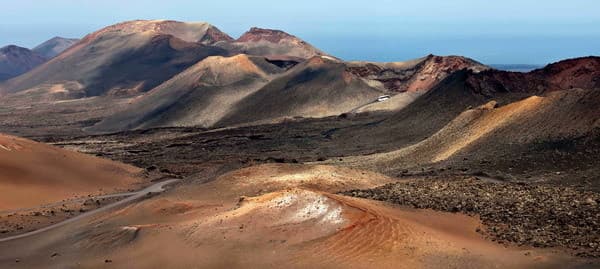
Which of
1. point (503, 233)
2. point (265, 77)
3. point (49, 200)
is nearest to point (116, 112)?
point (265, 77)

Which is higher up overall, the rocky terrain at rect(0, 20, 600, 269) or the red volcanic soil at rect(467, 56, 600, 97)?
the red volcanic soil at rect(467, 56, 600, 97)

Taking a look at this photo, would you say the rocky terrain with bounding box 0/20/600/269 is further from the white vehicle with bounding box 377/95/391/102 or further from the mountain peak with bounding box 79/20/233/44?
the mountain peak with bounding box 79/20/233/44

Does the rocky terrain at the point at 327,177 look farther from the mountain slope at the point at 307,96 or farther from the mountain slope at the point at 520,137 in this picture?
the mountain slope at the point at 307,96

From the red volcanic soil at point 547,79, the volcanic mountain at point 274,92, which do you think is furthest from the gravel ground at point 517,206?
the volcanic mountain at point 274,92

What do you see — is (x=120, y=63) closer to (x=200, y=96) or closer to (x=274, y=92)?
(x=200, y=96)

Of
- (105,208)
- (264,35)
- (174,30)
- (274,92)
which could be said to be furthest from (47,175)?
(174,30)

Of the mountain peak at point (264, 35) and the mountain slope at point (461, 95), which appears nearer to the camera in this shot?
the mountain slope at point (461, 95)

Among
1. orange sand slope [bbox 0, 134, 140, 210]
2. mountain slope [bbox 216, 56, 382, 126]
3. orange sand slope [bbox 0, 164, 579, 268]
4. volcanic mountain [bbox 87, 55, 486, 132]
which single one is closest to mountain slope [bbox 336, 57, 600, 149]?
volcanic mountain [bbox 87, 55, 486, 132]
